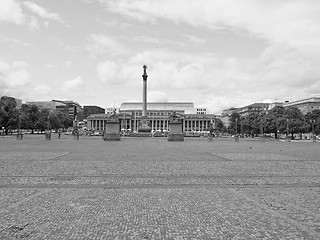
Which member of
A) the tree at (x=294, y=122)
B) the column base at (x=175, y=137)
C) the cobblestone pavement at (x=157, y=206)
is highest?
the tree at (x=294, y=122)

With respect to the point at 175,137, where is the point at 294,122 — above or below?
above

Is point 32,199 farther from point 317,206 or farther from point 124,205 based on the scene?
point 317,206

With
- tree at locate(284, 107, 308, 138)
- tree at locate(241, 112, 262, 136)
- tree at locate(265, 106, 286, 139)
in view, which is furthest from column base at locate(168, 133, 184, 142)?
tree at locate(241, 112, 262, 136)

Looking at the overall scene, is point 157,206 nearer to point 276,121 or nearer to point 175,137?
point 175,137

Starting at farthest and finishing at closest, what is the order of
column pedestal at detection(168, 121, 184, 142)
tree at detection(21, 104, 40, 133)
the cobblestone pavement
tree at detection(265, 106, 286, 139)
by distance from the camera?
tree at detection(21, 104, 40, 133), tree at detection(265, 106, 286, 139), column pedestal at detection(168, 121, 184, 142), the cobblestone pavement

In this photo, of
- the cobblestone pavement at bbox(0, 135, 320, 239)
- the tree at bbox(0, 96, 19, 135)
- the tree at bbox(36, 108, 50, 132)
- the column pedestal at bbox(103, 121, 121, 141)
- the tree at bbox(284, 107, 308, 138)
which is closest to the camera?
the cobblestone pavement at bbox(0, 135, 320, 239)

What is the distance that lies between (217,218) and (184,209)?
4.01ft

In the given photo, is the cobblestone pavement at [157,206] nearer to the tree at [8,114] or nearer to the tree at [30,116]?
the tree at [8,114]

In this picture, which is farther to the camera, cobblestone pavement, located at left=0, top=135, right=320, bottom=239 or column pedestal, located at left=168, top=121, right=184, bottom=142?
column pedestal, located at left=168, top=121, right=184, bottom=142

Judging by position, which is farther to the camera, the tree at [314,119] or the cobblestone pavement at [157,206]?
the tree at [314,119]

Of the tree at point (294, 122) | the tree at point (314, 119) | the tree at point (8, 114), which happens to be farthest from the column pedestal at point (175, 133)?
the tree at point (314, 119)

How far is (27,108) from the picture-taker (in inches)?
4902

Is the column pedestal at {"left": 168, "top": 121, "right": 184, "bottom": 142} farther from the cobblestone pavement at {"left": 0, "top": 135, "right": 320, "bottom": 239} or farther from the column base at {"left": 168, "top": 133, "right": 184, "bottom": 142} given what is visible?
the cobblestone pavement at {"left": 0, "top": 135, "right": 320, "bottom": 239}

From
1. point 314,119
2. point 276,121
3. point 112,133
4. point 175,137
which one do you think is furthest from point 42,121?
point 314,119
